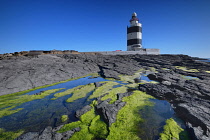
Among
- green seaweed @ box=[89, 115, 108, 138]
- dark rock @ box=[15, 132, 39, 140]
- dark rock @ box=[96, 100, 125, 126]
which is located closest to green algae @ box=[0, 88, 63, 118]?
dark rock @ box=[15, 132, 39, 140]

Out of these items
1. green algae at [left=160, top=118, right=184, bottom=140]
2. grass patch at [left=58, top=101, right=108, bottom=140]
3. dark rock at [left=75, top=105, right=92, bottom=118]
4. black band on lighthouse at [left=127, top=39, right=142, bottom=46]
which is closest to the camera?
green algae at [left=160, top=118, right=184, bottom=140]

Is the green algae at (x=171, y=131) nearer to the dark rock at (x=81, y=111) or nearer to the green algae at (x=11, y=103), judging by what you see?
the dark rock at (x=81, y=111)

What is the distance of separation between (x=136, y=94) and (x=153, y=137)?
13.6 feet

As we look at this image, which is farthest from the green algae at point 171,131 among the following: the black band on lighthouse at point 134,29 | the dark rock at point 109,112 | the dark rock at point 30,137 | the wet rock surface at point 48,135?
the black band on lighthouse at point 134,29

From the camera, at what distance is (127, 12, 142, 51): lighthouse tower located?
38.7 meters

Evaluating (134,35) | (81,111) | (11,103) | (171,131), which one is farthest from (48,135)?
(134,35)

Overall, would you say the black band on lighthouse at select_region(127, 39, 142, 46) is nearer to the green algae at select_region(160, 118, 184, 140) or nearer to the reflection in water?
the reflection in water

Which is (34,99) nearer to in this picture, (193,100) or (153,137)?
(153,137)

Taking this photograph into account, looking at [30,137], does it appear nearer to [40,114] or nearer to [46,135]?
[46,135]

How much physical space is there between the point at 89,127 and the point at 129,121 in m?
1.88

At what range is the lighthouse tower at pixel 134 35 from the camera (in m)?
38.7

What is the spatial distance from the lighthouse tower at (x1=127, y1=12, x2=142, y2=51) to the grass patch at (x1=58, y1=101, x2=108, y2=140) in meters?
37.0

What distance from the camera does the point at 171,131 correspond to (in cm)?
393

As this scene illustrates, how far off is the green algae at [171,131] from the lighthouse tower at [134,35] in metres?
36.2
